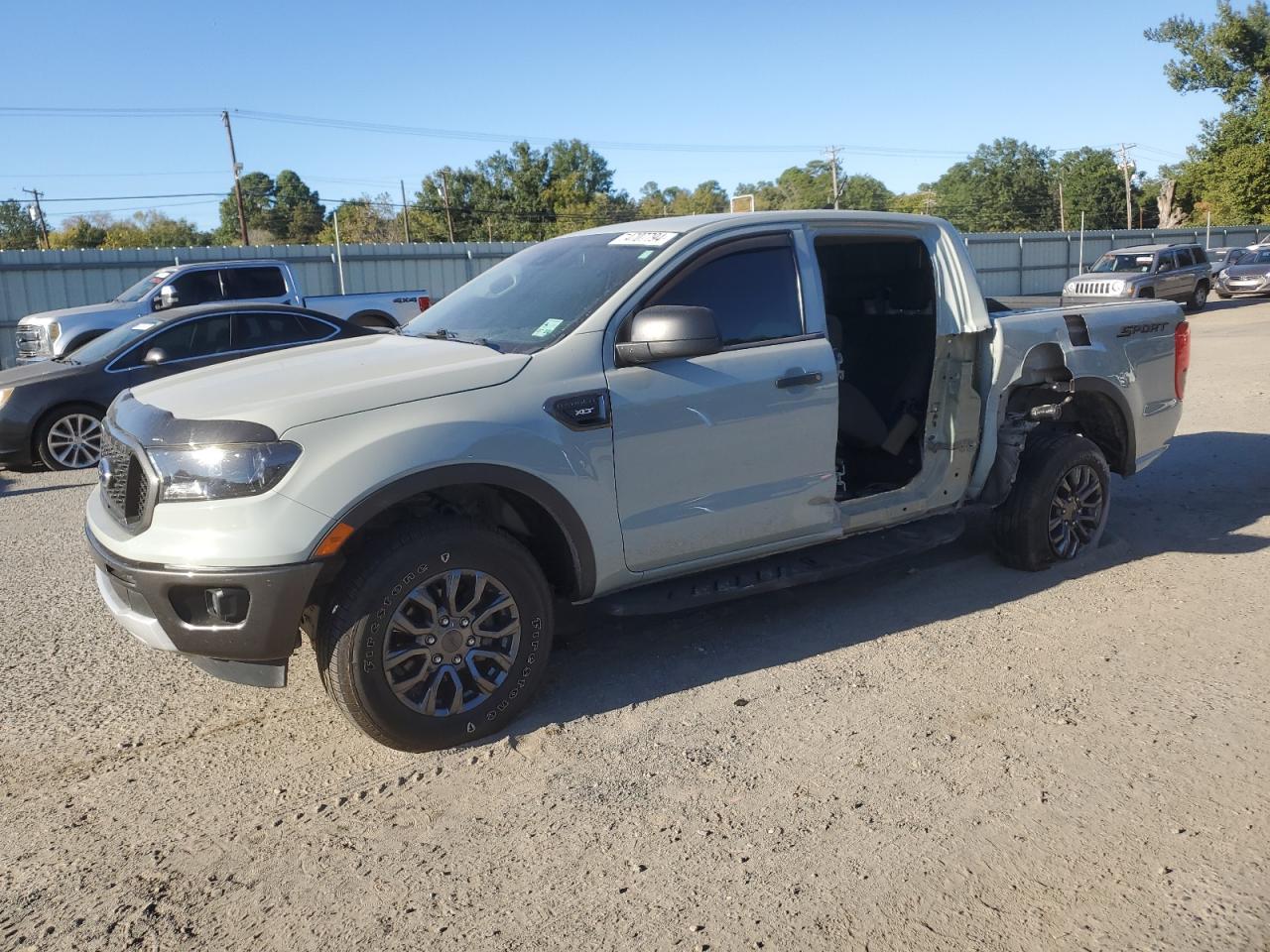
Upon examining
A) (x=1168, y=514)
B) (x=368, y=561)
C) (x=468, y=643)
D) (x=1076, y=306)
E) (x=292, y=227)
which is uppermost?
(x=292, y=227)

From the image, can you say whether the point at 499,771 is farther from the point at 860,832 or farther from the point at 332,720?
the point at 860,832

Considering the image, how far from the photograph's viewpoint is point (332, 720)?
403 centimetres

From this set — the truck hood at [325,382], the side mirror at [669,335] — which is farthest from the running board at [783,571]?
the truck hood at [325,382]

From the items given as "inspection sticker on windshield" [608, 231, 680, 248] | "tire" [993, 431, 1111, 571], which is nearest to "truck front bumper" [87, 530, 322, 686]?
"inspection sticker on windshield" [608, 231, 680, 248]

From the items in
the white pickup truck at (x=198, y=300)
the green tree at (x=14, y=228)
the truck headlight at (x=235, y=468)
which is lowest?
the truck headlight at (x=235, y=468)

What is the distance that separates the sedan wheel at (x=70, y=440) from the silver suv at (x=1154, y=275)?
20.5m

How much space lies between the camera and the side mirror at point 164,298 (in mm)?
14781

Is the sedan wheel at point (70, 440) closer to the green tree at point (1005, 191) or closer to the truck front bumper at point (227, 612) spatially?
the truck front bumper at point (227, 612)

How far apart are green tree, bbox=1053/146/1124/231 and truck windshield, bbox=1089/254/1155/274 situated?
204ft

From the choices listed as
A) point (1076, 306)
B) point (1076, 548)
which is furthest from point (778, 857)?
point (1076, 306)

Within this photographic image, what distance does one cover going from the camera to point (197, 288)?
15.3 metres

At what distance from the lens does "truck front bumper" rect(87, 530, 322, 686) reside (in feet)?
11.0

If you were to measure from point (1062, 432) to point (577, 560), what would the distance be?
3.20 m

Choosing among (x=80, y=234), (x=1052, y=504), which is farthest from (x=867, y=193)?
(x=1052, y=504)
